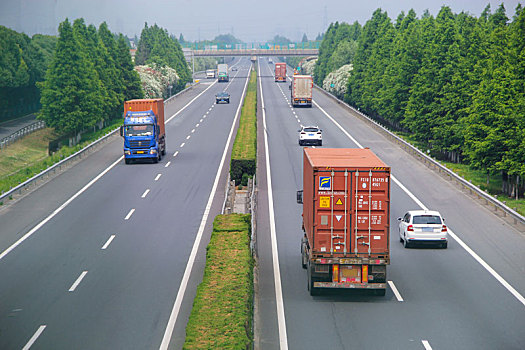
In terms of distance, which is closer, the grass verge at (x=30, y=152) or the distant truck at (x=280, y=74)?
the grass verge at (x=30, y=152)

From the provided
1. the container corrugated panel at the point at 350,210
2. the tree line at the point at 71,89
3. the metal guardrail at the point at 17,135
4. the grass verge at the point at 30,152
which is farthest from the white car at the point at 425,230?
the metal guardrail at the point at 17,135

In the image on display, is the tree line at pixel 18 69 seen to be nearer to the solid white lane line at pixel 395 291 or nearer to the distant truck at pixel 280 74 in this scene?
the distant truck at pixel 280 74

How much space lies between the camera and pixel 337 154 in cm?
2347

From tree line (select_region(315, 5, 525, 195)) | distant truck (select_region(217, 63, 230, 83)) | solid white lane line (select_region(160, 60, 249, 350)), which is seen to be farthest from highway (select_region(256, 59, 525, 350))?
Answer: distant truck (select_region(217, 63, 230, 83))

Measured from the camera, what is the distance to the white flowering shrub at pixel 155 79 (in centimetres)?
Result: 11506

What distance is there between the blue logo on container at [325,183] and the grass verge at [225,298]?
3225 millimetres

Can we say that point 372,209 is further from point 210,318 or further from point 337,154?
point 210,318

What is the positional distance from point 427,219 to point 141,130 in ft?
87.8

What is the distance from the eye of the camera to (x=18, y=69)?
108m

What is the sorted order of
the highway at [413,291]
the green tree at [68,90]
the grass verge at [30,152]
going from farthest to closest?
the green tree at [68,90], the grass verge at [30,152], the highway at [413,291]

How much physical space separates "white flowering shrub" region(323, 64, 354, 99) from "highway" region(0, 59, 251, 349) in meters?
66.8

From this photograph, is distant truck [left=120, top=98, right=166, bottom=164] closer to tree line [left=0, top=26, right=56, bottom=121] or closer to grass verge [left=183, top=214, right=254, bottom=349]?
grass verge [left=183, top=214, right=254, bottom=349]

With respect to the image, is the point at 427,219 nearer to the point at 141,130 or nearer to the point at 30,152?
the point at 141,130

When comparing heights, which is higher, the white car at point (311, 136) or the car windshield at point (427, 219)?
the car windshield at point (427, 219)
